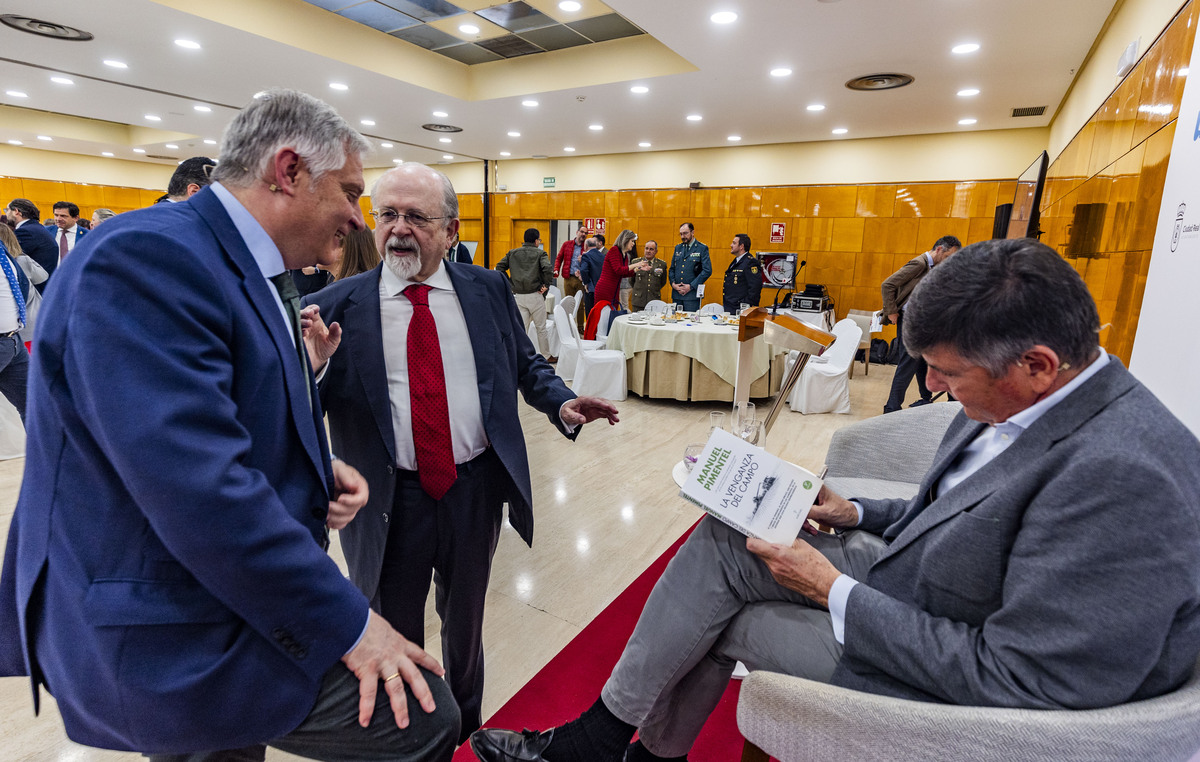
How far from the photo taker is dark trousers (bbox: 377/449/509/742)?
156 cm

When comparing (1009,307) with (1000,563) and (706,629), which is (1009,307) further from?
(706,629)

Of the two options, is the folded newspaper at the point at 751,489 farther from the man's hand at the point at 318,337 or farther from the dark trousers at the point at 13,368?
the dark trousers at the point at 13,368

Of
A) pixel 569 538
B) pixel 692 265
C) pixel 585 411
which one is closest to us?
pixel 585 411

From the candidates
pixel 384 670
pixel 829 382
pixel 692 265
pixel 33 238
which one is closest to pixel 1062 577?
pixel 384 670

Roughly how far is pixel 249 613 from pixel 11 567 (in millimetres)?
441

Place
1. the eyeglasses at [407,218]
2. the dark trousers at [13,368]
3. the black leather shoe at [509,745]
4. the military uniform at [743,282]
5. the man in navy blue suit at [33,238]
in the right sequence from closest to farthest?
1. the black leather shoe at [509,745]
2. the eyeglasses at [407,218]
3. the dark trousers at [13,368]
4. the man in navy blue suit at [33,238]
5. the military uniform at [743,282]

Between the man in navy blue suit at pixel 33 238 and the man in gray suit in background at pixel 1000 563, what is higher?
the man in navy blue suit at pixel 33 238

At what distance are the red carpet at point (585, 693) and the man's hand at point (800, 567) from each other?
0.81 meters

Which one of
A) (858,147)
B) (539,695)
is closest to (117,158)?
(858,147)

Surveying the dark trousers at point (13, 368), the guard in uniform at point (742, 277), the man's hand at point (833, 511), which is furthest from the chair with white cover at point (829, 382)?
the dark trousers at point (13, 368)

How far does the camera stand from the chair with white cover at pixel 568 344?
20.1ft

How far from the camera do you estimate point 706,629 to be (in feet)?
4.40

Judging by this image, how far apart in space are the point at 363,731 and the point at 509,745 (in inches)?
27.5

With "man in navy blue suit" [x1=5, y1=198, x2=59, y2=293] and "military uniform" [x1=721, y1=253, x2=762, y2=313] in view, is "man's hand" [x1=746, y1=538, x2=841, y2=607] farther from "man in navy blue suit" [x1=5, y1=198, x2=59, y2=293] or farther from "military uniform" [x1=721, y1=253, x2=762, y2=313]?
"man in navy blue suit" [x1=5, y1=198, x2=59, y2=293]
